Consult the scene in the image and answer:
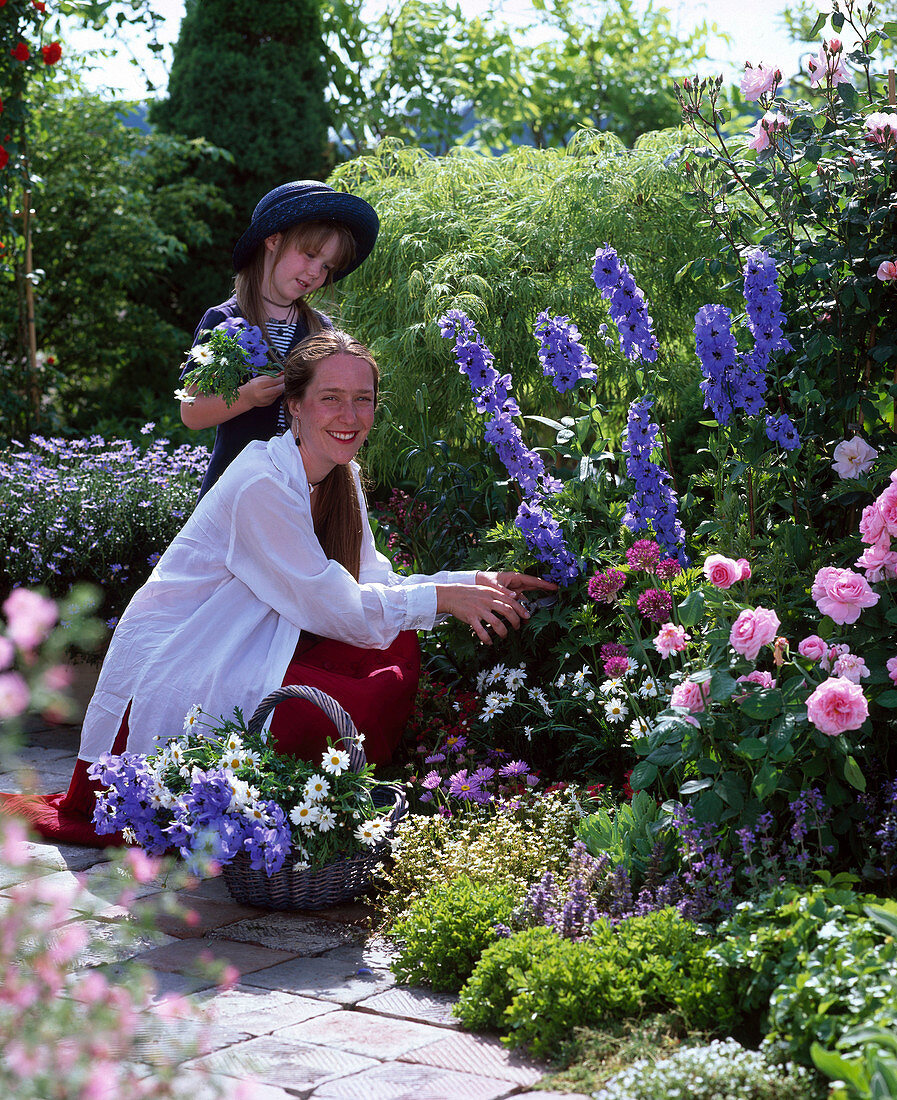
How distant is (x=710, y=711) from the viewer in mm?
2527

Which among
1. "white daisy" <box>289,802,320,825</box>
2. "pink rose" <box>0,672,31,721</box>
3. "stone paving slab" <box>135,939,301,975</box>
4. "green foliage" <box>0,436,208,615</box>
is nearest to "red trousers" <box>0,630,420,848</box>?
"white daisy" <box>289,802,320,825</box>

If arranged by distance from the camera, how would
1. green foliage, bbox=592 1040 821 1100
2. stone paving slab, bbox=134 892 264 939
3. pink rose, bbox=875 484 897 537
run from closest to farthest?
→ green foliage, bbox=592 1040 821 1100
pink rose, bbox=875 484 897 537
stone paving slab, bbox=134 892 264 939

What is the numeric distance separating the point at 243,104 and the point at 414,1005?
306 inches

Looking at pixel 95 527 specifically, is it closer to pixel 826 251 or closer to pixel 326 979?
pixel 326 979

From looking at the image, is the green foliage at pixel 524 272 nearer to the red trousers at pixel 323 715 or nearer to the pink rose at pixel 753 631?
the red trousers at pixel 323 715

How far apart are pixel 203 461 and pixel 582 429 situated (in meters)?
2.83

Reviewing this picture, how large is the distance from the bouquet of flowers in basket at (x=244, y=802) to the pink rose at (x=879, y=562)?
4.19ft

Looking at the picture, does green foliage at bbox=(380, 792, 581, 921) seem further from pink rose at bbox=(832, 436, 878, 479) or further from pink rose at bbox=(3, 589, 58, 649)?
pink rose at bbox=(3, 589, 58, 649)

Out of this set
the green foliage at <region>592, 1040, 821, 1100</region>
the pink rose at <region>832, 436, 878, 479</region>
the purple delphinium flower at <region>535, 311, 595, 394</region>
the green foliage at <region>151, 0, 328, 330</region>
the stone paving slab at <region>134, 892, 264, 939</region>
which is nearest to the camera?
the green foliage at <region>592, 1040, 821, 1100</region>

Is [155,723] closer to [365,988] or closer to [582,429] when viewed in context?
[365,988]

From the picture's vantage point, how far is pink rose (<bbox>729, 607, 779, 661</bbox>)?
7.97ft

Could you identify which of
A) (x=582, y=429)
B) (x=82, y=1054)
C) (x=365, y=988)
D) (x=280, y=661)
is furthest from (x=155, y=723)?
(x=82, y=1054)

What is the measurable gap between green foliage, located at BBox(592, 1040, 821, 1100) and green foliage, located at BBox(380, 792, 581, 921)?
79cm

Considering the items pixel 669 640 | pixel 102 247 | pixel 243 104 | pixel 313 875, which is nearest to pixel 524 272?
pixel 669 640
